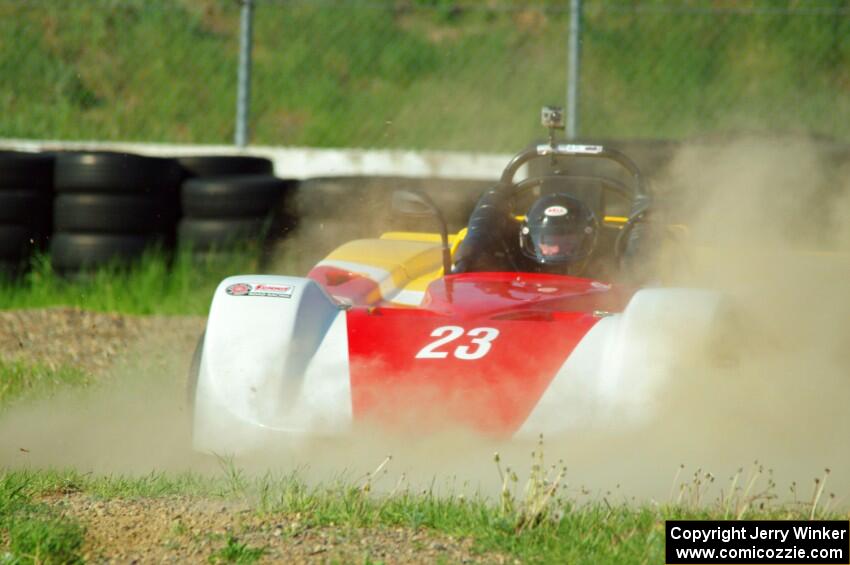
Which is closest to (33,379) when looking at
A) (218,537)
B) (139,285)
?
(139,285)

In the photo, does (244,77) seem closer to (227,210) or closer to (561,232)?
(227,210)

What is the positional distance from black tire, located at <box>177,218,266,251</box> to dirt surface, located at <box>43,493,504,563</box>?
4.51 meters

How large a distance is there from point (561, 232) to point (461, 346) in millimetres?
1350

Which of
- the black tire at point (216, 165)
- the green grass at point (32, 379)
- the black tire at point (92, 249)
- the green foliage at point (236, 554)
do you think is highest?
the black tire at point (216, 165)

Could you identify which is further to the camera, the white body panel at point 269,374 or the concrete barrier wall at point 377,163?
the concrete barrier wall at point 377,163

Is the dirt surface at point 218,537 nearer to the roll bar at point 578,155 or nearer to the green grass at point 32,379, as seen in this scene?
the green grass at point 32,379

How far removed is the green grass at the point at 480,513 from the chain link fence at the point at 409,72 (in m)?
6.74

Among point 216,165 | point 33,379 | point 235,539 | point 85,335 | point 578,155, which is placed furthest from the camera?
point 216,165

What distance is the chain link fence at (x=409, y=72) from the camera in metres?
11.0

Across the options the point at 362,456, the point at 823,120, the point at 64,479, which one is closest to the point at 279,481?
the point at 362,456

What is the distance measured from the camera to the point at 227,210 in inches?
315

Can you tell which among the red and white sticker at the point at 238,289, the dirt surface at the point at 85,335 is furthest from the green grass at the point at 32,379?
the red and white sticker at the point at 238,289

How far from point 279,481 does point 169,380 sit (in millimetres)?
2227

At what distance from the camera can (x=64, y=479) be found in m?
3.98
